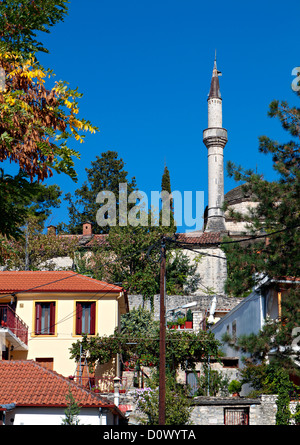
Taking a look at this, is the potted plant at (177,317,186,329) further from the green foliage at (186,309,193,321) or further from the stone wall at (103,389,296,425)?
the stone wall at (103,389,296,425)

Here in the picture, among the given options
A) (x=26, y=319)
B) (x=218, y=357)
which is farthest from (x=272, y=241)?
(x=26, y=319)

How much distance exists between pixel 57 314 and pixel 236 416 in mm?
10324

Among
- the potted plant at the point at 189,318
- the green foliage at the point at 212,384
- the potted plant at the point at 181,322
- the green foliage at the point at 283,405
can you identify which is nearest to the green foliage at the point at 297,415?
the green foliage at the point at 283,405

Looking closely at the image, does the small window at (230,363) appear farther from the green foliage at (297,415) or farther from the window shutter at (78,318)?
the green foliage at (297,415)

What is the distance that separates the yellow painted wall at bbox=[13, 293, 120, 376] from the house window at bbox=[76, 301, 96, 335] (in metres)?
0.19

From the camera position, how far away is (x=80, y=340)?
29.7 meters

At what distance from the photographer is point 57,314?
30.4 meters

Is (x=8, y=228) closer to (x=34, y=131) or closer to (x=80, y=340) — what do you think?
(x=34, y=131)

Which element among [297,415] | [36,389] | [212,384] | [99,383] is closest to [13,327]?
[99,383]

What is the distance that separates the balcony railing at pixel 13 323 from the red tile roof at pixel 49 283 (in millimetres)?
1338

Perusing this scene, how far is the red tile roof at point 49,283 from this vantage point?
30.5 metres

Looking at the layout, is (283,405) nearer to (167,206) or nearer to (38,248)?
(38,248)

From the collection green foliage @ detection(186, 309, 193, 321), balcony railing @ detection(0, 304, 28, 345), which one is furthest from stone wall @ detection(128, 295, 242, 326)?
balcony railing @ detection(0, 304, 28, 345)

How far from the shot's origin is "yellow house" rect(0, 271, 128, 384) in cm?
2980
